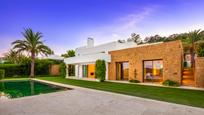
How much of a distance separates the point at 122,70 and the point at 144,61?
4.06m

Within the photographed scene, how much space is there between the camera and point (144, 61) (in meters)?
19.5

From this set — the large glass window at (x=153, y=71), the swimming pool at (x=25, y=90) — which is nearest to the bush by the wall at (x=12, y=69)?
the swimming pool at (x=25, y=90)

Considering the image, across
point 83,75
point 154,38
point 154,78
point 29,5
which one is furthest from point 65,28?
point 154,38

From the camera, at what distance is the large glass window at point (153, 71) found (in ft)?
59.1

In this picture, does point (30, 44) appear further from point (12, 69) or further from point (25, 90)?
point (25, 90)

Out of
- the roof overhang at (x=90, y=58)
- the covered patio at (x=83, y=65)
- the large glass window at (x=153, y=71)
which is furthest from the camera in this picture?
the covered patio at (x=83, y=65)

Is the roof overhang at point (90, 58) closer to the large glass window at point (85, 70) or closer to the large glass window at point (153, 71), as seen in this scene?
the large glass window at point (85, 70)

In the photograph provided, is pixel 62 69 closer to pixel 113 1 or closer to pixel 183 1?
pixel 113 1

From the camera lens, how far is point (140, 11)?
18.3 meters

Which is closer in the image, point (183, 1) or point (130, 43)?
point (183, 1)

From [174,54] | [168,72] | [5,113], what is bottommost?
[5,113]

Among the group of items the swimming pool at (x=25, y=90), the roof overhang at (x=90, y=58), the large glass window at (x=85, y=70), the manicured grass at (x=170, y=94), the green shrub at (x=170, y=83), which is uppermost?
the roof overhang at (x=90, y=58)

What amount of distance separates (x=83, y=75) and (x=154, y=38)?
28817 millimetres

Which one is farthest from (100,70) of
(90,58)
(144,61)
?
(144,61)
